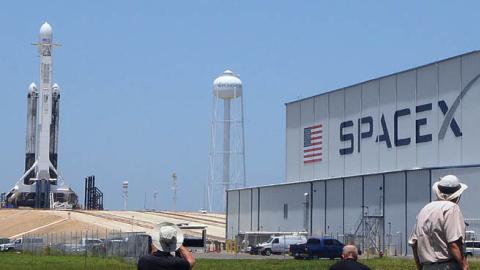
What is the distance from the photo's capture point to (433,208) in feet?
26.9

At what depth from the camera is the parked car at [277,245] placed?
219 feet

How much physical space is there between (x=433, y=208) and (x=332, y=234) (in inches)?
2407

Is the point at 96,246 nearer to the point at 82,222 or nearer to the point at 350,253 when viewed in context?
the point at 82,222

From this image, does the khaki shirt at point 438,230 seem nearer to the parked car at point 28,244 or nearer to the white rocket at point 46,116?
the parked car at point 28,244

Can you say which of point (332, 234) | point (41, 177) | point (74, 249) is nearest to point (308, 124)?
point (332, 234)

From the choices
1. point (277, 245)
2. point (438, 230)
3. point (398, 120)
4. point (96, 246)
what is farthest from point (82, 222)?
point (438, 230)

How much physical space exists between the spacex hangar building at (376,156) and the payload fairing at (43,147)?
41342 mm

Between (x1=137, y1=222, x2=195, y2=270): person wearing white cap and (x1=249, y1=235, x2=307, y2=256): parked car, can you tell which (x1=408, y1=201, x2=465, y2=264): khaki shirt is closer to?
(x1=137, y1=222, x2=195, y2=270): person wearing white cap

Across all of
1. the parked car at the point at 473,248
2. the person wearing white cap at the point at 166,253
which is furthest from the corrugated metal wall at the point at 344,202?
the person wearing white cap at the point at 166,253

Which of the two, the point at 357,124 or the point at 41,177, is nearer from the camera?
the point at 357,124

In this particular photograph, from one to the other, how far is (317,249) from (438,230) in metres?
51.2

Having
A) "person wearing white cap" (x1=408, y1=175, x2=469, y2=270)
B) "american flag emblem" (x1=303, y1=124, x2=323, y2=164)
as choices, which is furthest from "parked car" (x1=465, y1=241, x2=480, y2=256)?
"person wearing white cap" (x1=408, y1=175, x2=469, y2=270)

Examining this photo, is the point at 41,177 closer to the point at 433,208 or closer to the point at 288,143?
the point at 288,143

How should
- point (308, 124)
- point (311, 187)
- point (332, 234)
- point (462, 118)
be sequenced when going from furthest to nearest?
point (308, 124) → point (311, 187) → point (332, 234) → point (462, 118)
